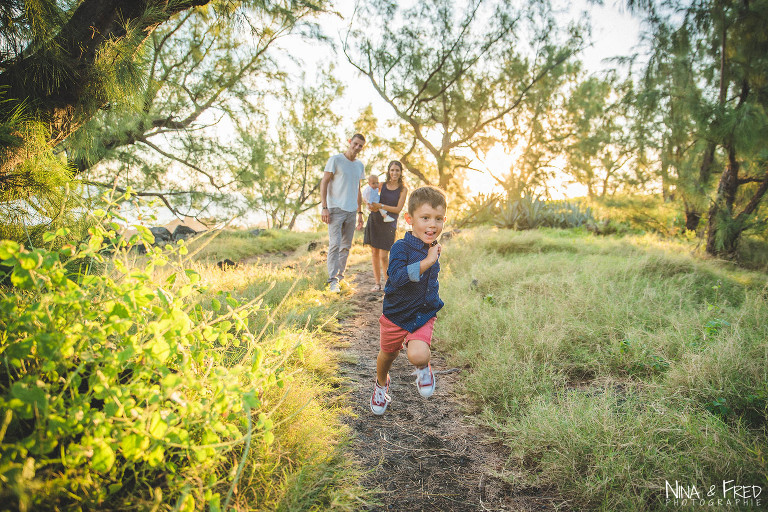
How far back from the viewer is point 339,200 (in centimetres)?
505

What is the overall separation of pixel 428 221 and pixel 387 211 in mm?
3051

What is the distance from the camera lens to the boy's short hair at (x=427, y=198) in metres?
2.41

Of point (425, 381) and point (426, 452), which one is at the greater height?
point (425, 381)

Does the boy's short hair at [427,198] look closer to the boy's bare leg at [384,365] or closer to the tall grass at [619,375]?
the boy's bare leg at [384,365]

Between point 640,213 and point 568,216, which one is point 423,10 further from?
point 640,213

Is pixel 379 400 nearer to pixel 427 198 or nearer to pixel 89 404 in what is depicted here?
pixel 427 198

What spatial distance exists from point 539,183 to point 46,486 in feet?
56.7

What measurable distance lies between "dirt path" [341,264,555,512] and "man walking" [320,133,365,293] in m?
2.20

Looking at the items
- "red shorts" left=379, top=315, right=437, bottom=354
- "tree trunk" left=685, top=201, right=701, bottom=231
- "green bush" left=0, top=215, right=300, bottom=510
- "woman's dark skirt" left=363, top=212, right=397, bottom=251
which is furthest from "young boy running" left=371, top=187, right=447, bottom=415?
"tree trunk" left=685, top=201, right=701, bottom=231

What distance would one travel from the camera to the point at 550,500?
5.61 ft

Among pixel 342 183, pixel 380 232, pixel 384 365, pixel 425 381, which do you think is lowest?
pixel 425 381

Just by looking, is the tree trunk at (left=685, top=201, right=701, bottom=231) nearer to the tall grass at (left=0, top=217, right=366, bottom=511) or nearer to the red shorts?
the red shorts

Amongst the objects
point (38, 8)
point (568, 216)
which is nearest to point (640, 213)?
point (568, 216)

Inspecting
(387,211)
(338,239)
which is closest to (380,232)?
(387,211)
